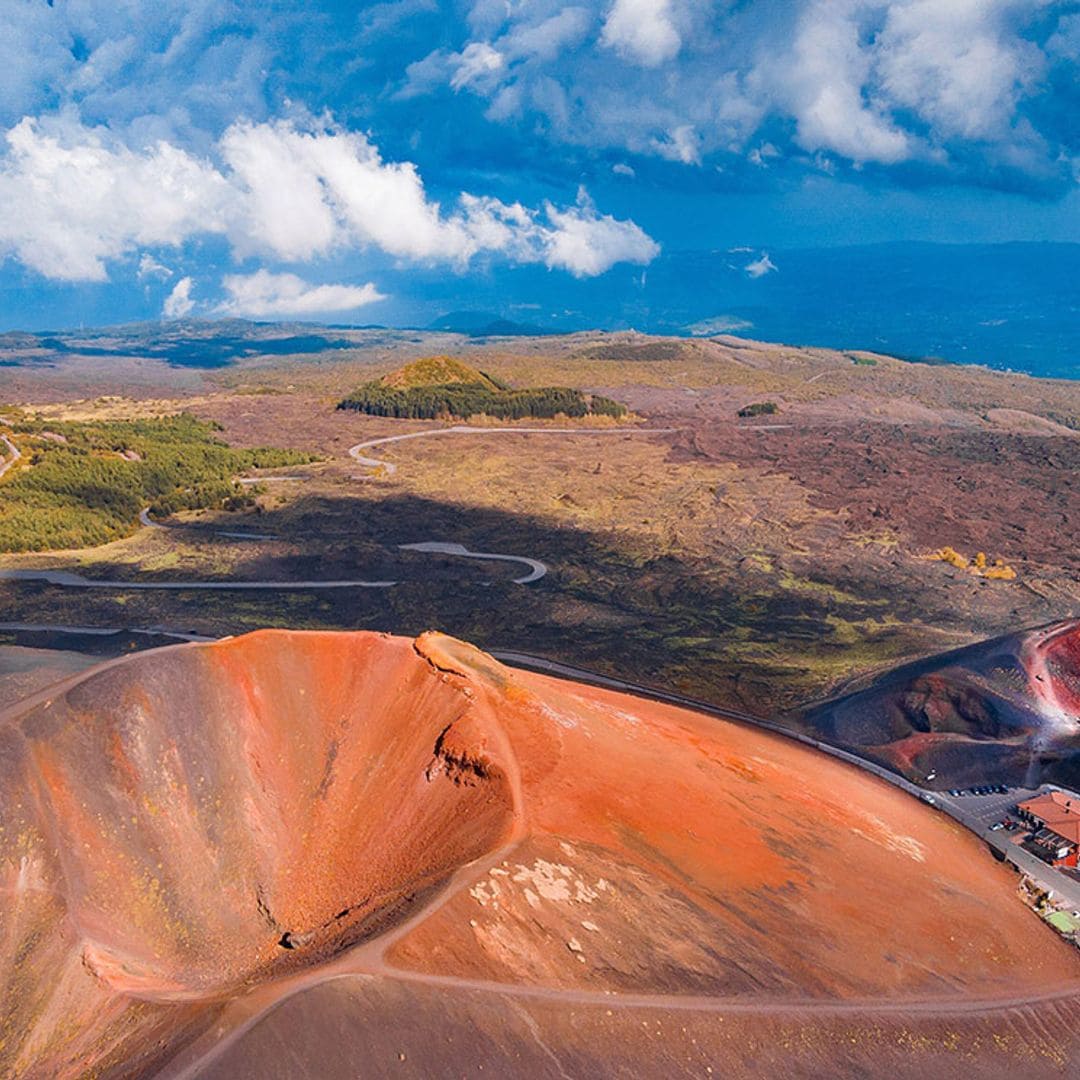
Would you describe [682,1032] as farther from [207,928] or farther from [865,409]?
[865,409]

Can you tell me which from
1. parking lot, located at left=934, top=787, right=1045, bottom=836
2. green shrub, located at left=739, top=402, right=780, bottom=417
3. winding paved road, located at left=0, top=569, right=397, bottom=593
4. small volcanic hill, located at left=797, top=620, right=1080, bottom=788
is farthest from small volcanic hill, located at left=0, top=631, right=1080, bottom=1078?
green shrub, located at left=739, top=402, right=780, bottom=417

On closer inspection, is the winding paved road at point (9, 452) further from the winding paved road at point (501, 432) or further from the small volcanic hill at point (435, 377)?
the small volcanic hill at point (435, 377)

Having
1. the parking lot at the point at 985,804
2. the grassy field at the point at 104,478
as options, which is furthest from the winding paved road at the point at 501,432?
the parking lot at the point at 985,804

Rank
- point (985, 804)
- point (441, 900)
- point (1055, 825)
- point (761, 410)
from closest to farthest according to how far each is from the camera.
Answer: point (441, 900), point (1055, 825), point (985, 804), point (761, 410)

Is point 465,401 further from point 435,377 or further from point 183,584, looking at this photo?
point 183,584

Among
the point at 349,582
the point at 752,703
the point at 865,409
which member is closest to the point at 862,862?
the point at 752,703

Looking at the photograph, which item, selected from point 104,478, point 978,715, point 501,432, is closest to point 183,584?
point 104,478
